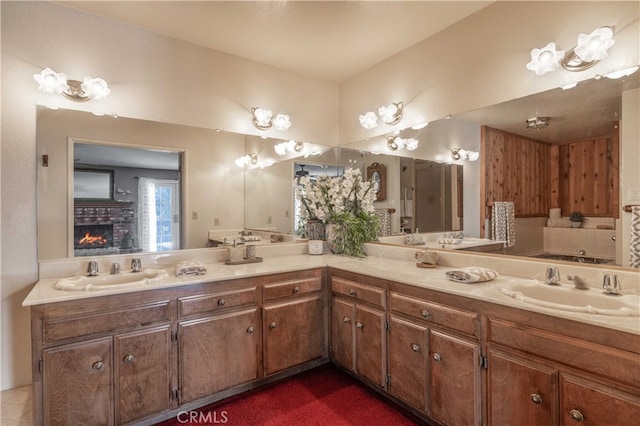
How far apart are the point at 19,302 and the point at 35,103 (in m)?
1.29

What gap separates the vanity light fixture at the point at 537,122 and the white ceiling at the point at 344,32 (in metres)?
0.02

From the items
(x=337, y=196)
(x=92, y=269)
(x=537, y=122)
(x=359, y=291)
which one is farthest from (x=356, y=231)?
(x=92, y=269)

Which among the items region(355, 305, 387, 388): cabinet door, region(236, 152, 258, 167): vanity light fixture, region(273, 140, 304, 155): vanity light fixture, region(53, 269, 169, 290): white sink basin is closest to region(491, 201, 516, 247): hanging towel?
region(355, 305, 387, 388): cabinet door

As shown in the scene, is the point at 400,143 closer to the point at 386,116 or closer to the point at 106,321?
the point at 386,116

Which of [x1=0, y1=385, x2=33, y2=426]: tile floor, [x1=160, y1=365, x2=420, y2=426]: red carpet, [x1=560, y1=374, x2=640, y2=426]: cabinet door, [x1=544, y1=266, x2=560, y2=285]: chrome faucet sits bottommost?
[x1=160, y1=365, x2=420, y2=426]: red carpet

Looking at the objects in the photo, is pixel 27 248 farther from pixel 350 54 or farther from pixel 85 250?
pixel 350 54

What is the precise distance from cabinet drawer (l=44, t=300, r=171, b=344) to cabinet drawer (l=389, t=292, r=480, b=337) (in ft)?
4.62

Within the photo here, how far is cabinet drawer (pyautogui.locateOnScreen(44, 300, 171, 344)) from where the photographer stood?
1.56 m

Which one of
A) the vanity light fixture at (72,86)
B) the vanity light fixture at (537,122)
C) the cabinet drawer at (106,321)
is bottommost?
the cabinet drawer at (106,321)

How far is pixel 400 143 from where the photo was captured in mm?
2793

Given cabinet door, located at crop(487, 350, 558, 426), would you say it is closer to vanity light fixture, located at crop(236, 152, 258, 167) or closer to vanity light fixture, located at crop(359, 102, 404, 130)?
vanity light fixture, located at crop(359, 102, 404, 130)

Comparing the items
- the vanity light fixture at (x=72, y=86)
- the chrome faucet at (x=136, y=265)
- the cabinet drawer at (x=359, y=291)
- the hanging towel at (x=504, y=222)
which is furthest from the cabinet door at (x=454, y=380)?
the vanity light fixture at (x=72, y=86)

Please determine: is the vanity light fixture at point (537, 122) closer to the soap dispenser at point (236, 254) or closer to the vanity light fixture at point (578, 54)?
the vanity light fixture at point (578, 54)

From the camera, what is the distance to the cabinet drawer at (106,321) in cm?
156
